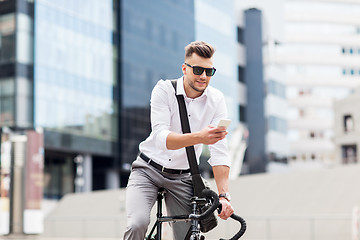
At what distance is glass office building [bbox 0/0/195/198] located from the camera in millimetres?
41844

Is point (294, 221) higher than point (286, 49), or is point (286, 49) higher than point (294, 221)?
point (286, 49)

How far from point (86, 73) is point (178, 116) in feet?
138

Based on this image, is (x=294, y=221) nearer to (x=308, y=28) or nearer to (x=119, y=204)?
(x=119, y=204)

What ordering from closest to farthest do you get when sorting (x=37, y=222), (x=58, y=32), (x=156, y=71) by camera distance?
(x=37, y=222) < (x=58, y=32) < (x=156, y=71)

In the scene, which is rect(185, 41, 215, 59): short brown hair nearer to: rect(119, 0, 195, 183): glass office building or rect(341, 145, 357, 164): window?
rect(119, 0, 195, 183): glass office building

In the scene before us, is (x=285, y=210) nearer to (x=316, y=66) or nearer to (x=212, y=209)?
(x=212, y=209)

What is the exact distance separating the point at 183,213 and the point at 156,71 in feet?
156

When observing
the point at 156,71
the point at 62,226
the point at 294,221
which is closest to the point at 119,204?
the point at 62,226

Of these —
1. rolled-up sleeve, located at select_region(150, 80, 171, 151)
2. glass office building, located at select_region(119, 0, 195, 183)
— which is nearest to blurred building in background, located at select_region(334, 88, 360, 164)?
glass office building, located at select_region(119, 0, 195, 183)

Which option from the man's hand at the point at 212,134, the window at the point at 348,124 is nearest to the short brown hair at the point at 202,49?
the man's hand at the point at 212,134

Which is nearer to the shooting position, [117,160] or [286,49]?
[117,160]

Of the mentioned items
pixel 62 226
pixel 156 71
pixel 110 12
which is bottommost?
pixel 62 226

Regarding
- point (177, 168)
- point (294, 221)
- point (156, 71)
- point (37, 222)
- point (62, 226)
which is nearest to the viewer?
point (177, 168)

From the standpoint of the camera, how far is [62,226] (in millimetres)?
28078
